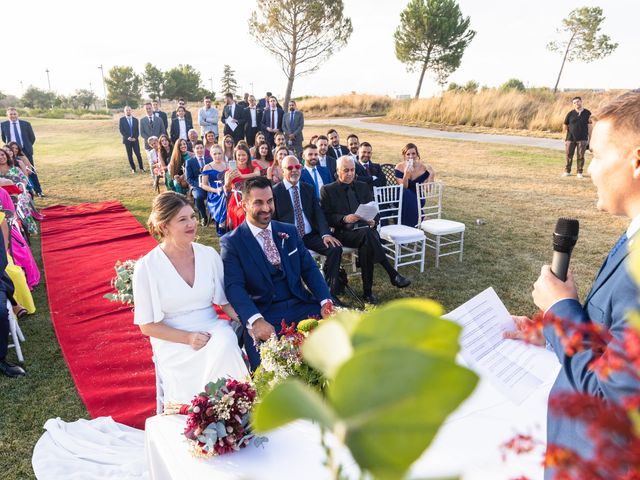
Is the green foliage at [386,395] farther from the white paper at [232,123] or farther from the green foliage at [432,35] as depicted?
the green foliage at [432,35]

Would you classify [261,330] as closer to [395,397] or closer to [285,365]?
[285,365]

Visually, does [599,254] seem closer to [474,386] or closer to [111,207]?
[474,386]

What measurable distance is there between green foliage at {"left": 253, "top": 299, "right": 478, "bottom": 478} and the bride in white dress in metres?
2.63

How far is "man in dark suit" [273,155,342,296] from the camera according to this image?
5.09 metres

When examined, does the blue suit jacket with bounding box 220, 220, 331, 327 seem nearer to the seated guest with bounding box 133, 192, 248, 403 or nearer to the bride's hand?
the seated guest with bounding box 133, 192, 248, 403

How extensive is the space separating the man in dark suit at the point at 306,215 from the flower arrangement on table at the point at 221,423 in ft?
10.8

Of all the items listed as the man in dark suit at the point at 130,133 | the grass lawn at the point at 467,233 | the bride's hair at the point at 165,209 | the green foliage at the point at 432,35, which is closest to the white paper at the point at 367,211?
the grass lawn at the point at 467,233

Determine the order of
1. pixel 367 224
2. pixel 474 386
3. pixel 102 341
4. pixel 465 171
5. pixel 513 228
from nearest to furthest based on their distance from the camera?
1. pixel 474 386
2. pixel 102 341
3. pixel 367 224
4. pixel 513 228
5. pixel 465 171

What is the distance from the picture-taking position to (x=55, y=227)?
8148 millimetres

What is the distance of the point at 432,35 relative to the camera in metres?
34.2

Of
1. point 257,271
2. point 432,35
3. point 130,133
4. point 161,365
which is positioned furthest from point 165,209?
point 432,35

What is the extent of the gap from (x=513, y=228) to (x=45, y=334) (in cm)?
699

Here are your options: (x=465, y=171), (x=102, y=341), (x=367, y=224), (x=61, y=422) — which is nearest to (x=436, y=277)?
(x=367, y=224)

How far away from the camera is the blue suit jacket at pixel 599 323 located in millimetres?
919
